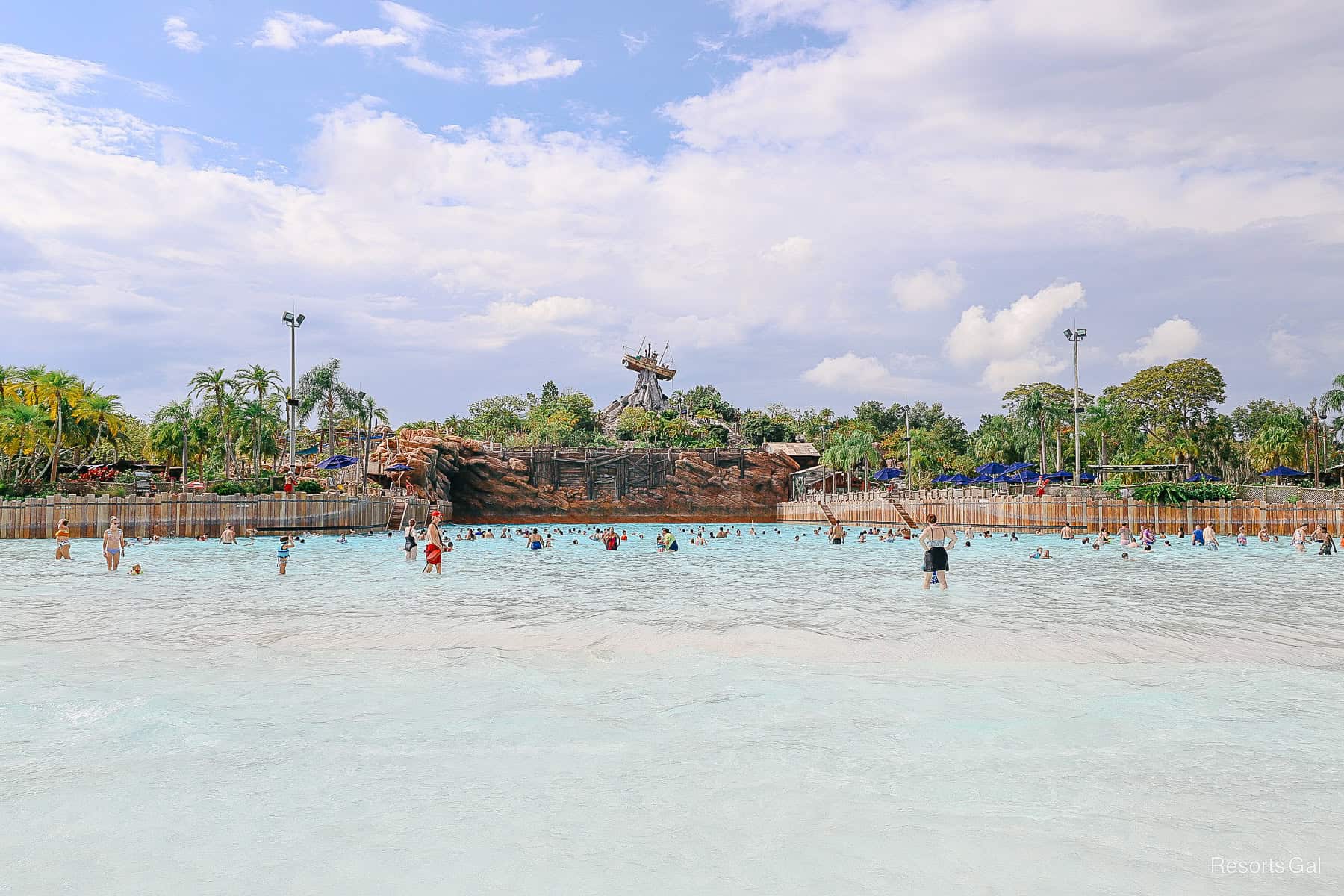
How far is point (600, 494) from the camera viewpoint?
292 ft

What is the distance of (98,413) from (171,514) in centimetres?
1437

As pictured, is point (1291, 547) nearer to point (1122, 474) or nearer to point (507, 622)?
point (1122, 474)

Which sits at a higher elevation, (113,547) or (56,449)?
(56,449)

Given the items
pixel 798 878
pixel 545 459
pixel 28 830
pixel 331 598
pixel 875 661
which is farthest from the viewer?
pixel 545 459

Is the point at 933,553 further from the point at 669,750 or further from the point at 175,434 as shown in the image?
the point at 175,434

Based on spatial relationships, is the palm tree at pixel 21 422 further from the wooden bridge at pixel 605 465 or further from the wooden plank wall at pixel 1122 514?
the wooden plank wall at pixel 1122 514

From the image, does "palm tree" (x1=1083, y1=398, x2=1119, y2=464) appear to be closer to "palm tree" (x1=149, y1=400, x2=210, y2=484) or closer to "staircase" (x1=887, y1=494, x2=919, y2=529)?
"staircase" (x1=887, y1=494, x2=919, y2=529)

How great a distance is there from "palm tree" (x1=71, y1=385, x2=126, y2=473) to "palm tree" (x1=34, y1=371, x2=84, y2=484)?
0.50 meters

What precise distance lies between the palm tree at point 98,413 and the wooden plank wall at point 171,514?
11.7 meters

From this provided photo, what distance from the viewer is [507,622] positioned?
1466 centimetres

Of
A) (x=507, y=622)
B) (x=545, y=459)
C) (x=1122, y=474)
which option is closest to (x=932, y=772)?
(x=507, y=622)

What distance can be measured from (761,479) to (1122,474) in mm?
36780

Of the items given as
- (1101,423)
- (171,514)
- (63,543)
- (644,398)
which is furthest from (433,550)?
(644,398)

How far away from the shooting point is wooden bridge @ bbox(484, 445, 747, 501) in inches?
3430
